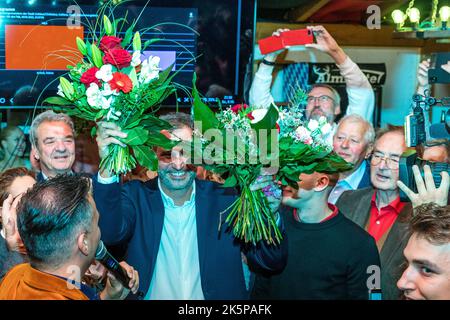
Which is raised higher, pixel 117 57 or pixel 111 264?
pixel 117 57

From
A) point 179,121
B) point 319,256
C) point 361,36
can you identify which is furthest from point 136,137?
point 361,36

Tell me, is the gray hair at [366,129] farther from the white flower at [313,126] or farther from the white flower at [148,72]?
the white flower at [148,72]

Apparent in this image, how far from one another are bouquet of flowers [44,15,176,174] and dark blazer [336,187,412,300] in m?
1.11

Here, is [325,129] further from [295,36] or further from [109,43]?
[295,36]

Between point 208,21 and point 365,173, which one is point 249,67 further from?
point 365,173

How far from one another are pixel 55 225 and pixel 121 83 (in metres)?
0.61

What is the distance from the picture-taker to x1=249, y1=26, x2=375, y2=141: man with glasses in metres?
4.18

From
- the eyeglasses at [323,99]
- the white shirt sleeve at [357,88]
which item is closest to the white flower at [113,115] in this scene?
the eyeglasses at [323,99]

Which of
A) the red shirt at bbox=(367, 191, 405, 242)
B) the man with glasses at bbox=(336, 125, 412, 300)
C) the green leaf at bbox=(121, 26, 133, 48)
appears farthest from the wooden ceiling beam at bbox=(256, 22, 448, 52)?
the green leaf at bbox=(121, 26, 133, 48)

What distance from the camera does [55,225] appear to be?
2016 mm

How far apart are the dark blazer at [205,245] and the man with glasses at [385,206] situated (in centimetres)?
53

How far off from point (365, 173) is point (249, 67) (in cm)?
110

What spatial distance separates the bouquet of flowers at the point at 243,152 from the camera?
239 cm

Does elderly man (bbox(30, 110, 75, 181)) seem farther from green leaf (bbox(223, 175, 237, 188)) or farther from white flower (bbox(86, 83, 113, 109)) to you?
green leaf (bbox(223, 175, 237, 188))
